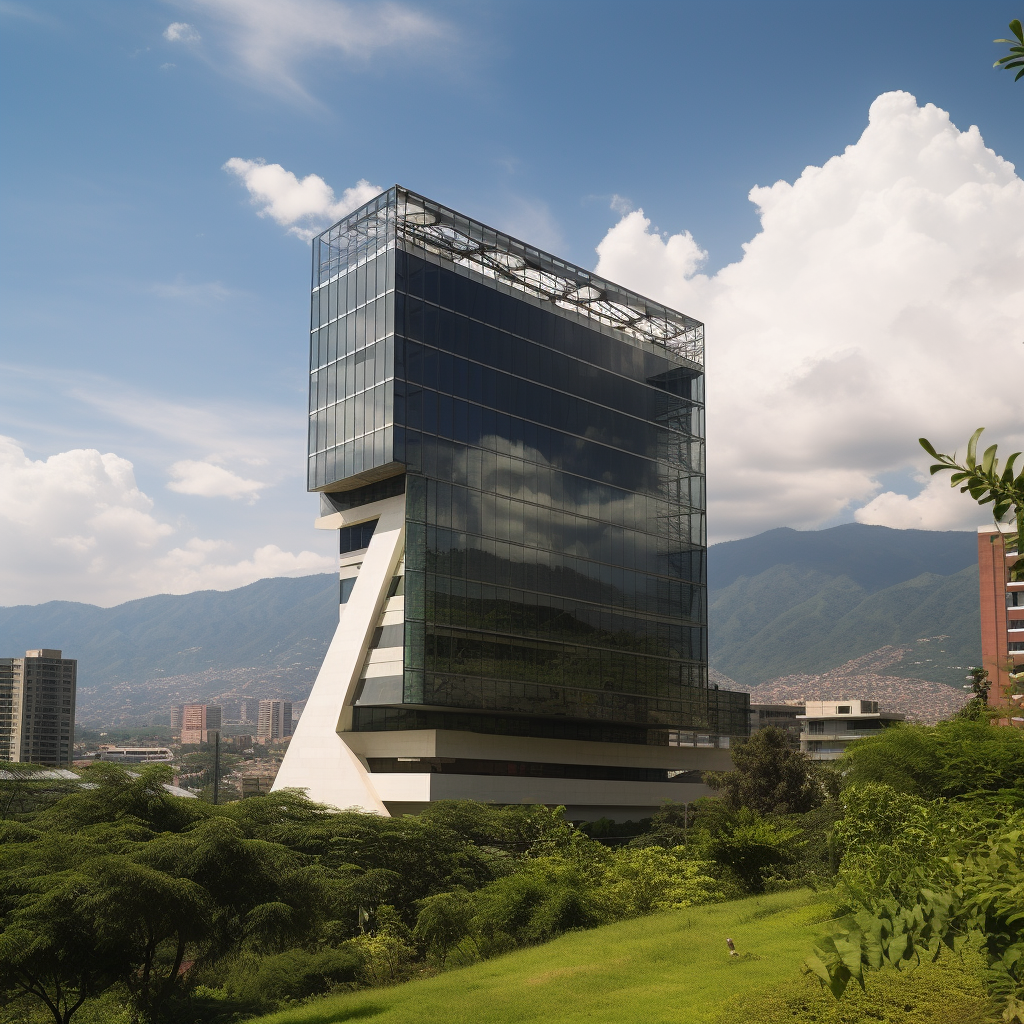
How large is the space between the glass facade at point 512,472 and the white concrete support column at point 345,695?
1267mm

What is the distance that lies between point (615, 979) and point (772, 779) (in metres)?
34.5

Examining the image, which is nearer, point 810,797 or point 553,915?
point 553,915

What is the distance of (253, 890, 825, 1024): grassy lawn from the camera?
16688 millimetres

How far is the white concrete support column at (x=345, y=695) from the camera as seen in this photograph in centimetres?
4719

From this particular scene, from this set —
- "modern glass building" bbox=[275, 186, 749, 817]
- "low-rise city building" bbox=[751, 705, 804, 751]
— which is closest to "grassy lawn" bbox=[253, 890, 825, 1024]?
"modern glass building" bbox=[275, 186, 749, 817]

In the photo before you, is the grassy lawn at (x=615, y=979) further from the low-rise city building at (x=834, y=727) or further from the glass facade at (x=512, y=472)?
the low-rise city building at (x=834, y=727)

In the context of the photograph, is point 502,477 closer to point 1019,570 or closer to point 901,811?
point 901,811

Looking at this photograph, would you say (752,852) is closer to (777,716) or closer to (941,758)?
(941,758)

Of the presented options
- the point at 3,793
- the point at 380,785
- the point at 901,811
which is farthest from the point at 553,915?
the point at 380,785

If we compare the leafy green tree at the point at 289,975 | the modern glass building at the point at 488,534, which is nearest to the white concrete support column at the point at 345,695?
the modern glass building at the point at 488,534

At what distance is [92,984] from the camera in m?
21.0

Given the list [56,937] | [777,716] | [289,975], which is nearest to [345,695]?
[289,975]

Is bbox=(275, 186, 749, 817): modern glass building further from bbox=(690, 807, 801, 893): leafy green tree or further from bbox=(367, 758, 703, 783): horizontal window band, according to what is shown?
bbox=(690, 807, 801, 893): leafy green tree

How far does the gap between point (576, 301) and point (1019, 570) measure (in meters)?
55.7
